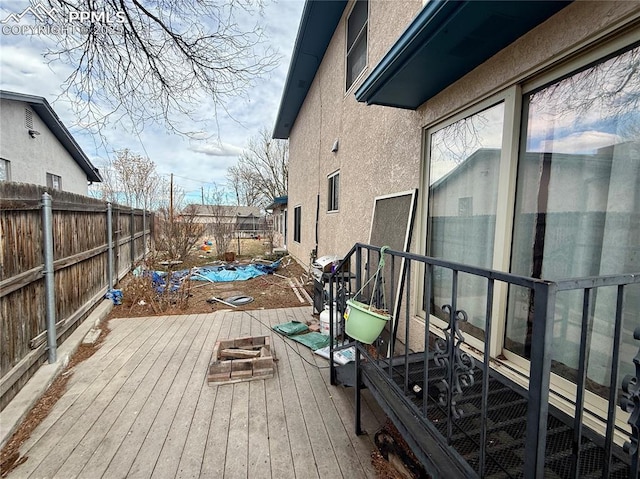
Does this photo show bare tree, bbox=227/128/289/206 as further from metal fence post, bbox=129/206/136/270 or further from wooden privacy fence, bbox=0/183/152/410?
wooden privacy fence, bbox=0/183/152/410

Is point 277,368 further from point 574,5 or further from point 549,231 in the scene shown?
point 574,5

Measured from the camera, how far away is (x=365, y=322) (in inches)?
81.0

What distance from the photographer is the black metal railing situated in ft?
2.90

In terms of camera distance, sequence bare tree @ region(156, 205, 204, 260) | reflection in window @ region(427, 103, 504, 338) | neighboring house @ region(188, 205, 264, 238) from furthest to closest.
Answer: neighboring house @ region(188, 205, 264, 238) → bare tree @ region(156, 205, 204, 260) → reflection in window @ region(427, 103, 504, 338)

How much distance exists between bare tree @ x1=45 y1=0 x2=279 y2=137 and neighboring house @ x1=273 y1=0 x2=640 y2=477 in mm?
1420

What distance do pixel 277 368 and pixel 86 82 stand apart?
11.1ft

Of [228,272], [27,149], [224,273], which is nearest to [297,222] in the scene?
[228,272]

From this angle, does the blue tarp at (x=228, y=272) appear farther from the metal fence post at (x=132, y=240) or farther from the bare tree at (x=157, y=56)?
the bare tree at (x=157, y=56)

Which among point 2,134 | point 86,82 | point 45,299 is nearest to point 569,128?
point 86,82

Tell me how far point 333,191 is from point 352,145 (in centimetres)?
149

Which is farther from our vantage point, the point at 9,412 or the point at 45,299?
the point at 45,299

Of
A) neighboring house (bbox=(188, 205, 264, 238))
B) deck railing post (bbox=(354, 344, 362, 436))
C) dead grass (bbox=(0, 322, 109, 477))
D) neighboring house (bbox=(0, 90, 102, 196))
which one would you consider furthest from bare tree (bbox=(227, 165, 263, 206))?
deck railing post (bbox=(354, 344, 362, 436))

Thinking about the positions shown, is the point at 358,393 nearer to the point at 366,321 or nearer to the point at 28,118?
the point at 366,321

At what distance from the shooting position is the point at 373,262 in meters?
3.78
